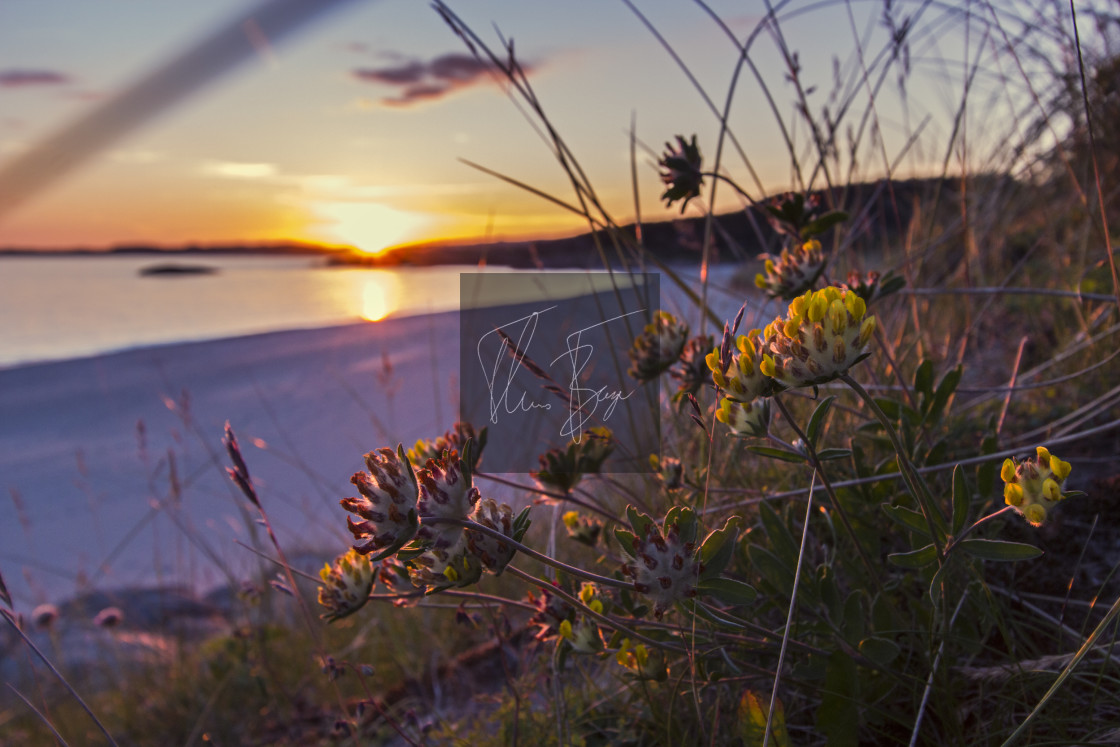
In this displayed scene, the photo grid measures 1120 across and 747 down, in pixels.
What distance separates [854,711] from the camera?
3.46 feet

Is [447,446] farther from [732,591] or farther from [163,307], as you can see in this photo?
[163,307]

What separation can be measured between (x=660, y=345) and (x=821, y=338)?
59cm

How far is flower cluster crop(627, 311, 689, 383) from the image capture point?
4.41 ft

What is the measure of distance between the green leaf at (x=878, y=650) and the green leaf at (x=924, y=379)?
477 millimetres

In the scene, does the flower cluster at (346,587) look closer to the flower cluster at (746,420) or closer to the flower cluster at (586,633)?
the flower cluster at (586,633)

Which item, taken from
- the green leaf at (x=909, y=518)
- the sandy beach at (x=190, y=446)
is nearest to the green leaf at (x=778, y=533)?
the green leaf at (x=909, y=518)

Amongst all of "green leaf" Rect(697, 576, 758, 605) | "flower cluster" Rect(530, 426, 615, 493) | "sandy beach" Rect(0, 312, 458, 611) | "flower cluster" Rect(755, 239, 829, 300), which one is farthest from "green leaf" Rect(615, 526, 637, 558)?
"sandy beach" Rect(0, 312, 458, 611)

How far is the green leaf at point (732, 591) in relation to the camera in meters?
0.89

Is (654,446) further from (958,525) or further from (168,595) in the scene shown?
(168,595)

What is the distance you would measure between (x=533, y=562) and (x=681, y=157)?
5.44ft

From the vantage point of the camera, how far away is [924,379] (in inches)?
51.9

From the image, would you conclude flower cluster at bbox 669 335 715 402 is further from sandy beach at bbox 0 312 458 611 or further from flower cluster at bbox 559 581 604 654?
sandy beach at bbox 0 312 458 611

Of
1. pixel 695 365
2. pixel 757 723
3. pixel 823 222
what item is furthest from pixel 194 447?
pixel 757 723

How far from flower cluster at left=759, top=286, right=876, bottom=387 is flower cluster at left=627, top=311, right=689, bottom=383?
551 mm
